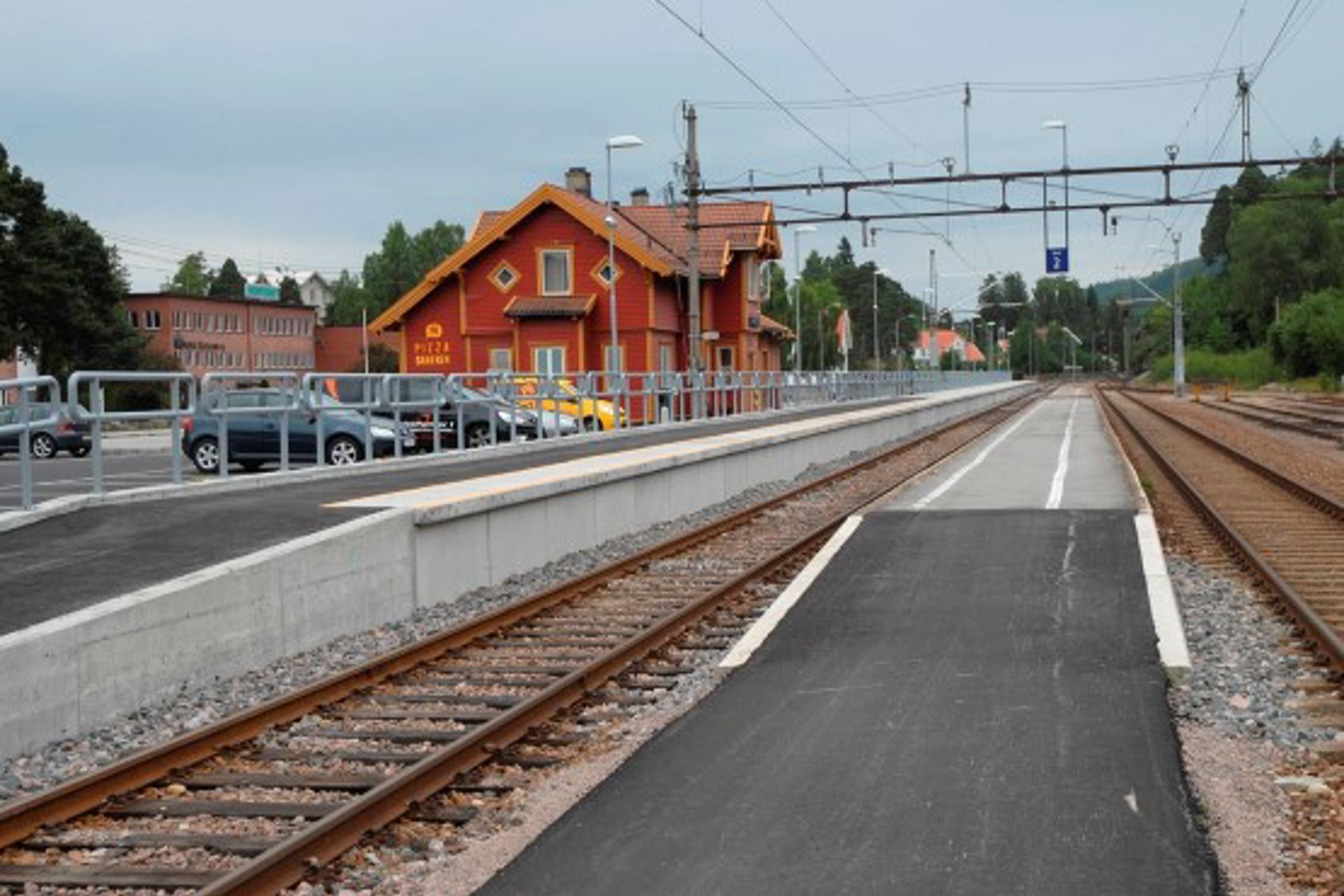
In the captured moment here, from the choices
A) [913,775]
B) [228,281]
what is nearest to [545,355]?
[913,775]

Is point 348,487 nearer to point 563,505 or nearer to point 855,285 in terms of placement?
point 563,505

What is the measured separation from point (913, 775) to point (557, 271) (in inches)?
1953

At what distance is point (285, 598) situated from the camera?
398 inches

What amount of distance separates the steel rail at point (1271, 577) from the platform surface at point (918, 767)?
39.2 inches

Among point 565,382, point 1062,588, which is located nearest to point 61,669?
point 1062,588

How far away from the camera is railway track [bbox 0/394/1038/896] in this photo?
590 centimetres

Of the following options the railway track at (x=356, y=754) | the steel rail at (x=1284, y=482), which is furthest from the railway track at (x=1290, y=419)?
the railway track at (x=356, y=754)

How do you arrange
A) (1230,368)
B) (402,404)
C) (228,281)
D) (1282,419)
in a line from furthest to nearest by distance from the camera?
(228,281) → (1230,368) → (1282,419) → (402,404)

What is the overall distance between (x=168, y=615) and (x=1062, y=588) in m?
6.67

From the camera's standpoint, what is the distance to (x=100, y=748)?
7719 mm

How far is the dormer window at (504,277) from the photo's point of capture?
182 feet

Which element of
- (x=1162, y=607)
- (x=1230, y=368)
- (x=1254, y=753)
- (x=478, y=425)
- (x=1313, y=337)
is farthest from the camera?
(x=1230, y=368)

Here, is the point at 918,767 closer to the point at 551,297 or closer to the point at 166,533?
the point at 166,533

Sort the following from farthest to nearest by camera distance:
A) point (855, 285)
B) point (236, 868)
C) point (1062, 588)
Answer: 1. point (855, 285)
2. point (1062, 588)
3. point (236, 868)
